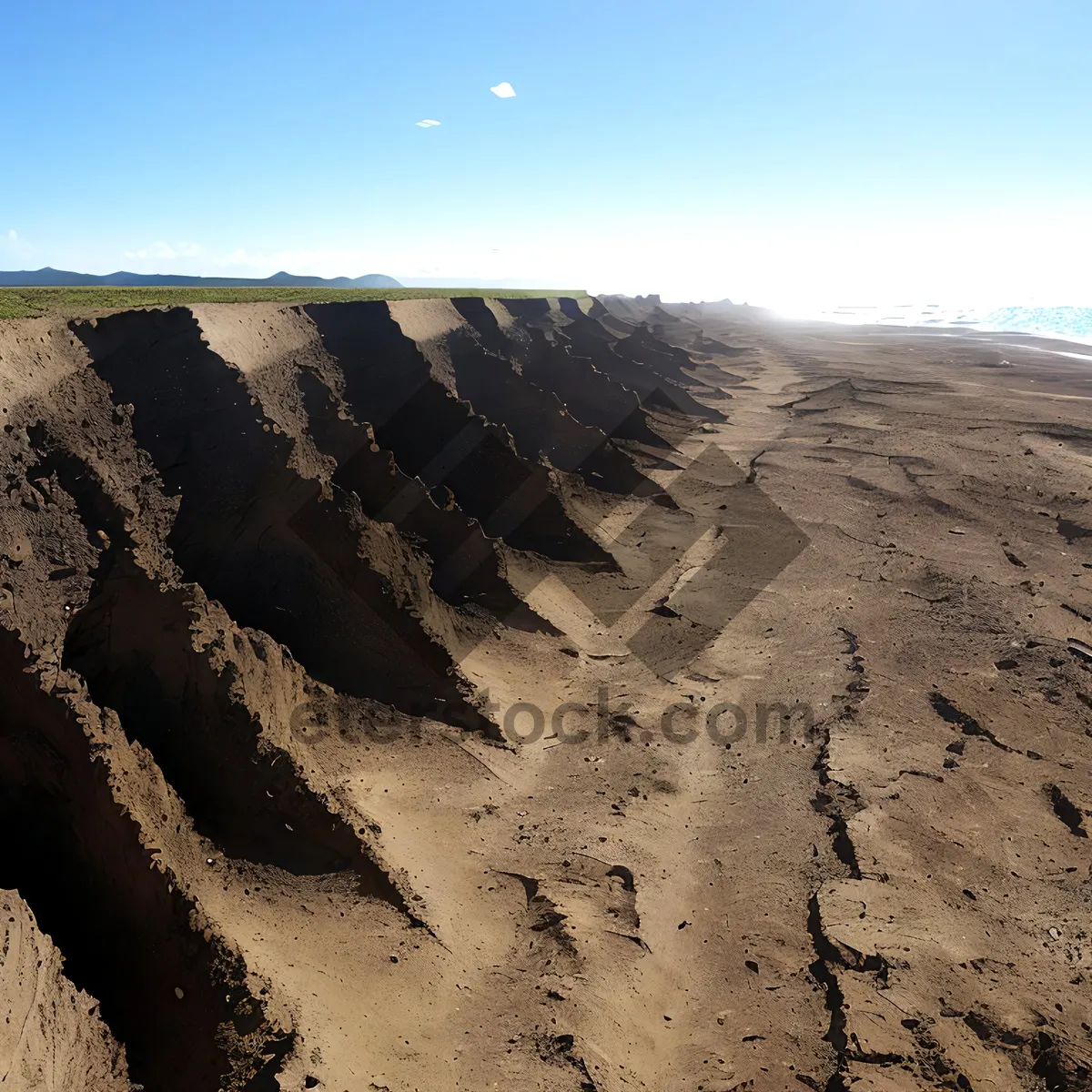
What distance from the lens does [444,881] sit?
9.24 metres

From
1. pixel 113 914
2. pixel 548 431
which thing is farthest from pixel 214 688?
pixel 548 431

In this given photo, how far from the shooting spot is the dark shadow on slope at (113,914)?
6609 mm

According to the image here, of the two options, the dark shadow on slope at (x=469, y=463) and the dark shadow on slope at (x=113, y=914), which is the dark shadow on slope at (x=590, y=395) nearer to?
the dark shadow on slope at (x=469, y=463)

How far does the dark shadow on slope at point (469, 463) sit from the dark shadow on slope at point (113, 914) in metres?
11.3

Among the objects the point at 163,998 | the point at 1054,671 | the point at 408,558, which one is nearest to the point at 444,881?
the point at 163,998

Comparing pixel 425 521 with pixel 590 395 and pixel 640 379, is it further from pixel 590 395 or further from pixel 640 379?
pixel 640 379

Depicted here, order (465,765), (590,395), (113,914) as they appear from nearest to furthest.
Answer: (113,914) < (465,765) < (590,395)

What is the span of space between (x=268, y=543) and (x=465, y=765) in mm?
5166

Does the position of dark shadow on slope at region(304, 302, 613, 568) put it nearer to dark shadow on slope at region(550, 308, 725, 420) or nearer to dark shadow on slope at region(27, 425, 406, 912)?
dark shadow on slope at region(27, 425, 406, 912)

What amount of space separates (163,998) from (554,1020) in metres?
3.86

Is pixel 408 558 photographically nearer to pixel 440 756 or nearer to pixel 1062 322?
pixel 440 756

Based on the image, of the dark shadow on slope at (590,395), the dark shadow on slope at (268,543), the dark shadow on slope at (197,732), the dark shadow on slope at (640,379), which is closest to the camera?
the dark shadow on slope at (197,732)

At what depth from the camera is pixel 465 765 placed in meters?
11.6

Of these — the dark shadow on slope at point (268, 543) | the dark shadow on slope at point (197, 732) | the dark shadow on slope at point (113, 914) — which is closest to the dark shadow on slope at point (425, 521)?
the dark shadow on slope at point (268, 543)
